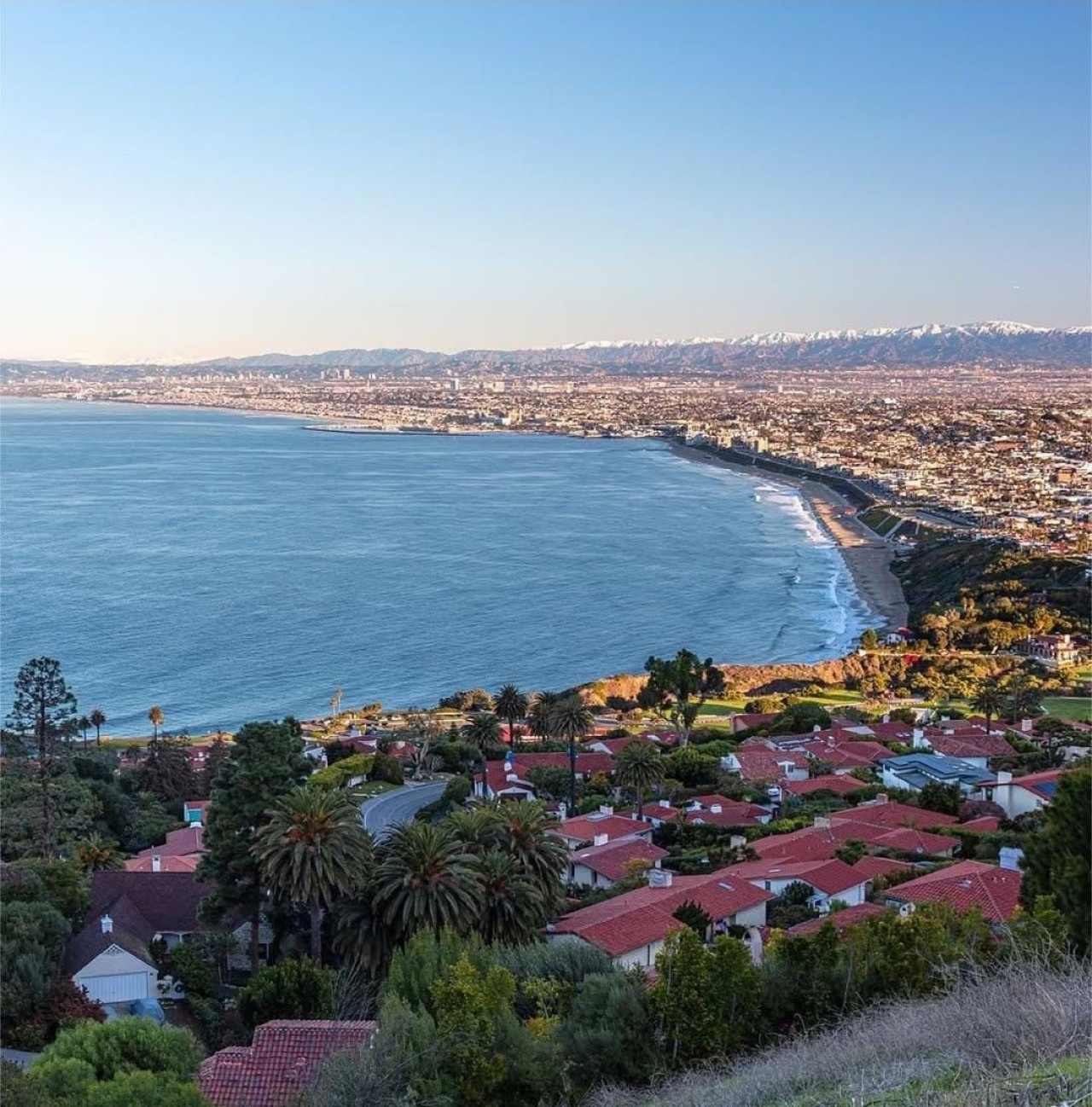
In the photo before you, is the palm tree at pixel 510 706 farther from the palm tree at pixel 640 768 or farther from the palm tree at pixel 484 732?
the palm tree at pixel 640 768

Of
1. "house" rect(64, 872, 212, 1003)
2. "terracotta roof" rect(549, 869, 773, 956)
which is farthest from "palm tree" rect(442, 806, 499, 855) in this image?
"house" rect(64, 872, 212, 1003)

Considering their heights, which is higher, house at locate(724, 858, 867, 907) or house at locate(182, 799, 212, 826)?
house at locate(724, 858, 867, 907)

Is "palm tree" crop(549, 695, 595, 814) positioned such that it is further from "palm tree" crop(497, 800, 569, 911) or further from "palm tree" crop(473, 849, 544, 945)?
"palm tree" crop(473, 849, 544, 945)

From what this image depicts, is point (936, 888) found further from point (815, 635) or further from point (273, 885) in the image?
point (815, 635)

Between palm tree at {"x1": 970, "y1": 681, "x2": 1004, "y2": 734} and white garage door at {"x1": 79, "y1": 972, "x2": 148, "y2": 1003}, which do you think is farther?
palm tree at {"x1": 970, "y1": 681, "x2": 1004, "y2": 734}

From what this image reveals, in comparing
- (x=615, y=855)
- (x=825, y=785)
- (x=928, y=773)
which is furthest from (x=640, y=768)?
(x=928, y=773)

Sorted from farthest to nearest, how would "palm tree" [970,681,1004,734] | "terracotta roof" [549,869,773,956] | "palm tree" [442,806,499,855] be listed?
"palm tree" [970,681,1004,734]
"palm tree" [442,806,499,855]
"terracotta roof" [549,869,773,956]

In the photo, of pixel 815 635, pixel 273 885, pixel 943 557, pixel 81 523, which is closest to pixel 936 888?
pixel 273 885

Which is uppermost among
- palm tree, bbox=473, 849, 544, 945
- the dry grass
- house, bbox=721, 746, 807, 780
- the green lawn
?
the dry grass
